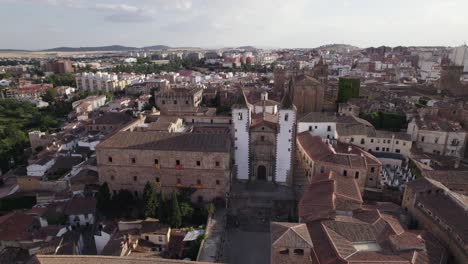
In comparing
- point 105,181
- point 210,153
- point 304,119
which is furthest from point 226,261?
point 304,119

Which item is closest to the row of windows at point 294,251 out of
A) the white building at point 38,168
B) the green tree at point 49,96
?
the white building at point 38,168

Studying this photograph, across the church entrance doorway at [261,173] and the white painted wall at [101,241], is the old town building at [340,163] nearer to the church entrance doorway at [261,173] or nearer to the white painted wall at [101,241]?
the church entrance doorway at [261,173]

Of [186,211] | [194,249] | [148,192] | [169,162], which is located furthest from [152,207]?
[194,249]

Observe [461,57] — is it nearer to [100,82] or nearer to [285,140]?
[285,140]

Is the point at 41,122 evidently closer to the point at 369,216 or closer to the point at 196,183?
the point at 196,183

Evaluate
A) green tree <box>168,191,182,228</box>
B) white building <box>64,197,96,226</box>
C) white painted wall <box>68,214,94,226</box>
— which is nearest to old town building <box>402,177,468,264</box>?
green tree <box>168,191,182,228</box>

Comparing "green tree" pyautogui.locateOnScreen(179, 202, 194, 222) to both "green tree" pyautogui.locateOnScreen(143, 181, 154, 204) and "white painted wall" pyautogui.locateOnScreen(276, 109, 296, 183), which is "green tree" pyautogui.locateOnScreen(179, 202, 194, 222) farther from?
"white painted wall" pyautogui.locateOnScreen(276, 109, 296, 183)
